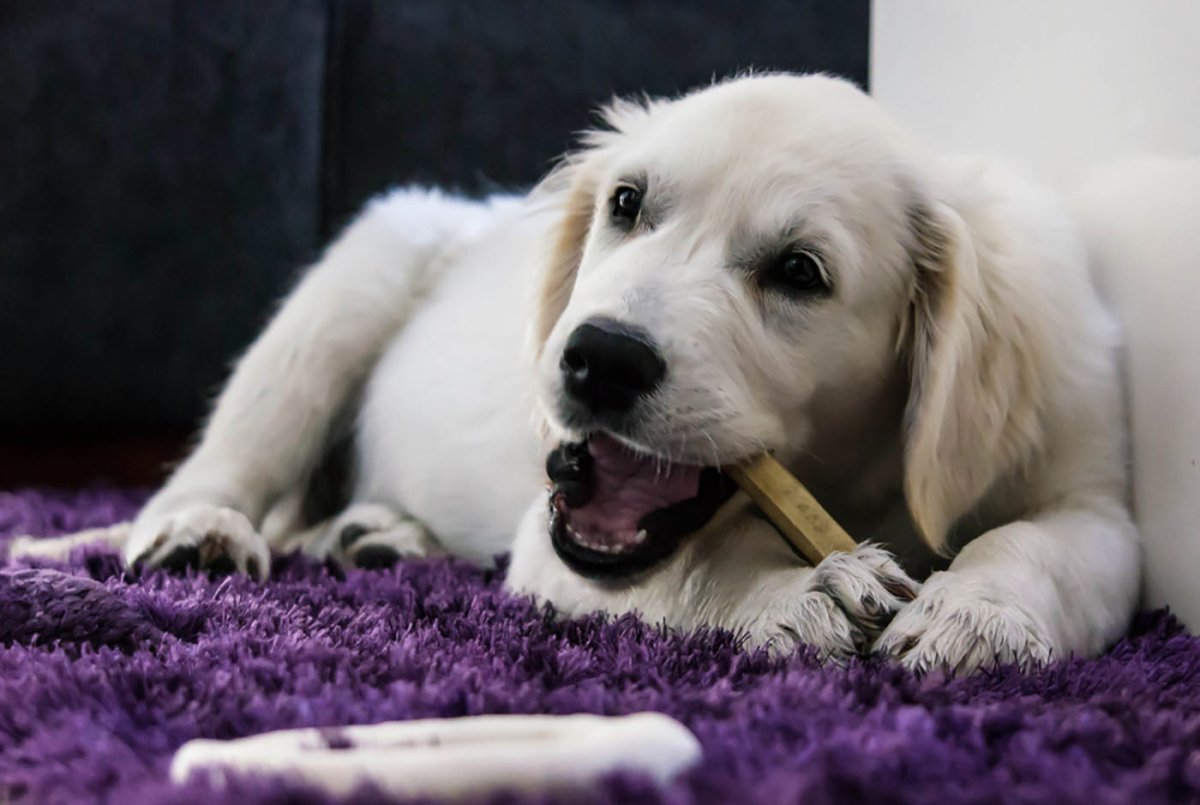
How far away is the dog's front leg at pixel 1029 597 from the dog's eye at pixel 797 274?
0.36 m

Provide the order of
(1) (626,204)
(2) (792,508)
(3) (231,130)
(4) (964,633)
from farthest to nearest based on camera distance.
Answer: (3) (231,130), (1) (626,204), (2) (792,508), (4) (964,633)

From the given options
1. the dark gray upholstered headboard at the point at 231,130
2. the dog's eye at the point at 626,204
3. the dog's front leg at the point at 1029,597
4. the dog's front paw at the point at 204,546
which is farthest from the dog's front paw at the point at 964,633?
the dark gray upholstered headboard at the point at 231,130

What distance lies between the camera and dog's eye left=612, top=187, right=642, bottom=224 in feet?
5.24

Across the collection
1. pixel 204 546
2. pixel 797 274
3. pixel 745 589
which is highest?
pixel 797 274

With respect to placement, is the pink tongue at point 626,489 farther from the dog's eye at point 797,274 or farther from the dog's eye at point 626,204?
the dog's eye at point 626,204

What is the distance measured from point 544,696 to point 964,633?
0.45 meters

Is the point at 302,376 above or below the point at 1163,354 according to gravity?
below

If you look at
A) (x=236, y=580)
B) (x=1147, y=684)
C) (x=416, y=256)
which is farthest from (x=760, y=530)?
(x=416, y=256)

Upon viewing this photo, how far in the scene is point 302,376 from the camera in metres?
2.40

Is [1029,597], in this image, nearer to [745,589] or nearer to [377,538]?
[745,589]

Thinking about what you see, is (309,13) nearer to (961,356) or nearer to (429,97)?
(429,97)

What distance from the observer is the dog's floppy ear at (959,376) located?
146 cm

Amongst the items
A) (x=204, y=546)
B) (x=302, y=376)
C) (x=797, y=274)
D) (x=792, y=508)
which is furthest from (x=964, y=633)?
(x=302, y=376)

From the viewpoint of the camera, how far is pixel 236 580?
168 cm
